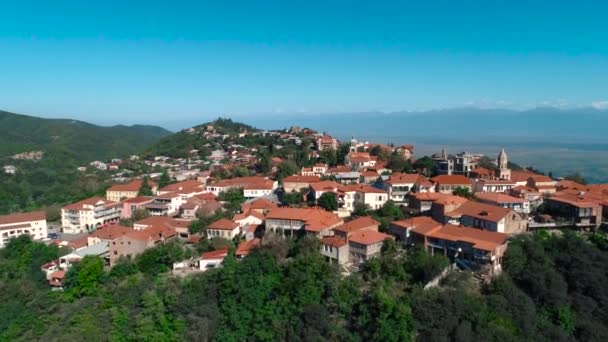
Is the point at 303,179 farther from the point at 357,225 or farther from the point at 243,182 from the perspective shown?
the point at 357,225

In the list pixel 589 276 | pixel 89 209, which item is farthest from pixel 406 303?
pixel 89 209

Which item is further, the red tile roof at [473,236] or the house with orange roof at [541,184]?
the house with orange roof at [541,184]

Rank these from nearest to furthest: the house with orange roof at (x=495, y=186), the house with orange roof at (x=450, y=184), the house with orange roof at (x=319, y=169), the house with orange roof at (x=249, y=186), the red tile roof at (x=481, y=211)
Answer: the red tile roof at (x=481, y=211) → the house with orange roof at (x=450, y=184) → the house with orange roof at (x=495, y=186) → the house with orange roof at (x=249, y=186) → the house with orange roof at (x=319, y=169)

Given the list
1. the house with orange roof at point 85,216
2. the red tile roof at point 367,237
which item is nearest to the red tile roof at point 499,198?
the red tile roof at point 367,237

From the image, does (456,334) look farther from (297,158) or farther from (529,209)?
(297,158)

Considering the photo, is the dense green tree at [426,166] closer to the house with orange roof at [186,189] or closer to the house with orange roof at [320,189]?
the house with orange roof at [320,189]

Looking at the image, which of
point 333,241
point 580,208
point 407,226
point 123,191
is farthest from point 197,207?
point 580,208
